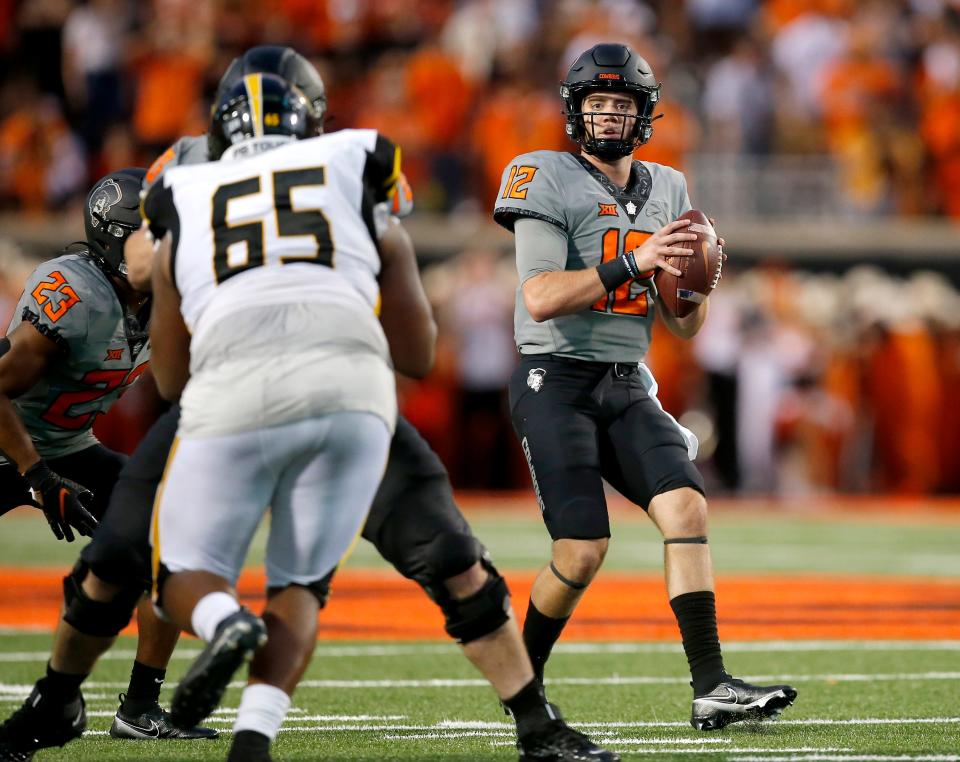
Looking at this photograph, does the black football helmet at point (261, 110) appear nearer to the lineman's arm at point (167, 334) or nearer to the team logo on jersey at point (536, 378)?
the lineman's arm at point (167, 334)

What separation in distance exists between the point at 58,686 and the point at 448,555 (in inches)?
39.1

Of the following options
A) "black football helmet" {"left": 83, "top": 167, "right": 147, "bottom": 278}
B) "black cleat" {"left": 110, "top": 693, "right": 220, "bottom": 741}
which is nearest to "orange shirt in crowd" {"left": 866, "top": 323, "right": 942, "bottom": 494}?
"black football helmet" {"left": 83, "top": 167, "right": 147, "bottom": 278}

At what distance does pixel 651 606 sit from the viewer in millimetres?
7961

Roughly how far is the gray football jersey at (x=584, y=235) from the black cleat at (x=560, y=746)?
4.62ft

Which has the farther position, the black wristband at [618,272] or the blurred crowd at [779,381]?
the blurred crowd at [779,381]

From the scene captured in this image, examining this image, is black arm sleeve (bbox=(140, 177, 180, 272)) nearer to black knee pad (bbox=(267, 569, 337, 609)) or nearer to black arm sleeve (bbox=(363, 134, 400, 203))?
black arm sleeve (bbox=(363, 134, 400, 203))

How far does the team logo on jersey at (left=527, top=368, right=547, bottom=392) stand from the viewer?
4918 mm

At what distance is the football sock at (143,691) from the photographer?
4664 millimetres

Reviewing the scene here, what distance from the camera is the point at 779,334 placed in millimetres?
14281

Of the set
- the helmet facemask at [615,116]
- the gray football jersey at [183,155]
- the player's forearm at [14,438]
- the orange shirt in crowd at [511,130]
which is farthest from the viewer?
the orange shirt in crowd at [511,130]

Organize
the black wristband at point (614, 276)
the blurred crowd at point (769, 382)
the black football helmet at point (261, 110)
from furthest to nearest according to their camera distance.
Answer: the blurred crowd at point (769, 382) → the black wristband at point (614, 276) → the black football helmet at point (261, 110)

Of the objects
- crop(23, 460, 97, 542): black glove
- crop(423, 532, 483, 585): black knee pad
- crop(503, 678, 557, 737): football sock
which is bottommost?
crop(503, 678, 557, 737): football sock

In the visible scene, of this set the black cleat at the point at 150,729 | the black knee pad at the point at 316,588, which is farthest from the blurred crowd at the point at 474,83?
the black knee pad at the point at 316,588

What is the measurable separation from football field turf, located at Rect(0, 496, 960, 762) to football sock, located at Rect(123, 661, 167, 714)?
13 centimetres
